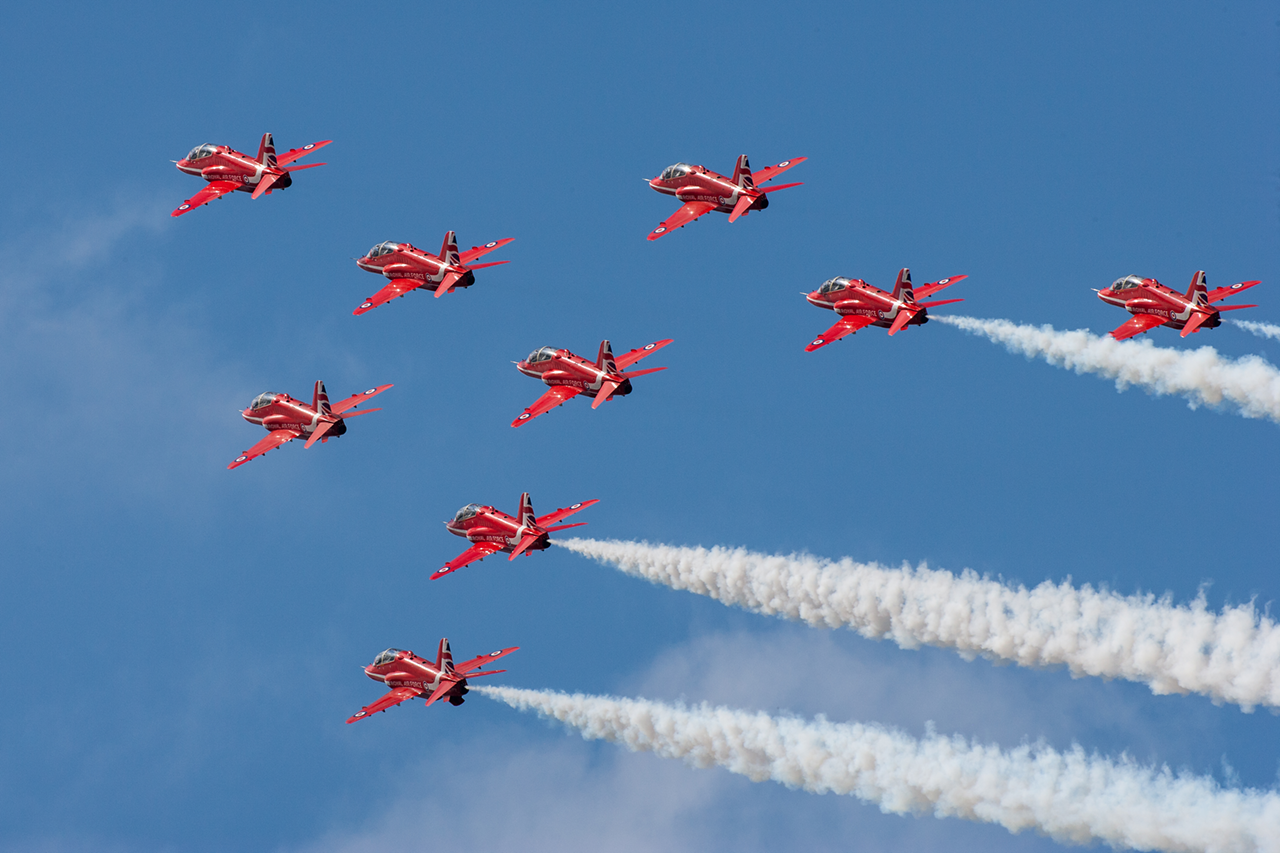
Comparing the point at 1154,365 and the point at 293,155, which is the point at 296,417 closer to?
the point at 293,155

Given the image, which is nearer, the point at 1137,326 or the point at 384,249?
the point at 1137,326

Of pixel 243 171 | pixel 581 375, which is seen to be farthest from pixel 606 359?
pixel 243 171

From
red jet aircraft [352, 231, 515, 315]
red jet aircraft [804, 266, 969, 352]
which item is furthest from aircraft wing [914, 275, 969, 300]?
red jet aircraft [352, 231, 515, 315]

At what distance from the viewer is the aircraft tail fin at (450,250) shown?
136 metres

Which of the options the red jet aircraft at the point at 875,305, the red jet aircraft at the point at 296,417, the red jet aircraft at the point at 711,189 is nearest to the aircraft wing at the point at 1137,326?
the red jet aircraft at the point at 875,305

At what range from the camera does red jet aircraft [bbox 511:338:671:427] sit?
425 ft

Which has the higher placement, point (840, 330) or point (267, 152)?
point (267, 152)

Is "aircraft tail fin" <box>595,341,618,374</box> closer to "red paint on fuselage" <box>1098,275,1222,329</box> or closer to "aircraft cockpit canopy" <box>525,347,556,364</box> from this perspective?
"aircraft cockpit canopy" <box>525,347,556,364</box>

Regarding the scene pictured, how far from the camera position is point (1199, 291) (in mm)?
127688

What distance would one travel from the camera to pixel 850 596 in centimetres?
12575

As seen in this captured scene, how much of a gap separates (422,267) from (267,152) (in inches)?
543

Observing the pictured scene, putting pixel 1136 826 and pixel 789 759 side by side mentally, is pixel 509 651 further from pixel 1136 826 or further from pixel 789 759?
pixel 1136 826

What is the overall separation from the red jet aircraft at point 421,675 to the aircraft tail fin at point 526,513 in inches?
307

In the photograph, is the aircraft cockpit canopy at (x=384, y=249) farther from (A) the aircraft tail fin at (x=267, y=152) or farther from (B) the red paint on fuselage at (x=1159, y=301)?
(B) the red paint on fuselage at (x=1159, y=301)
